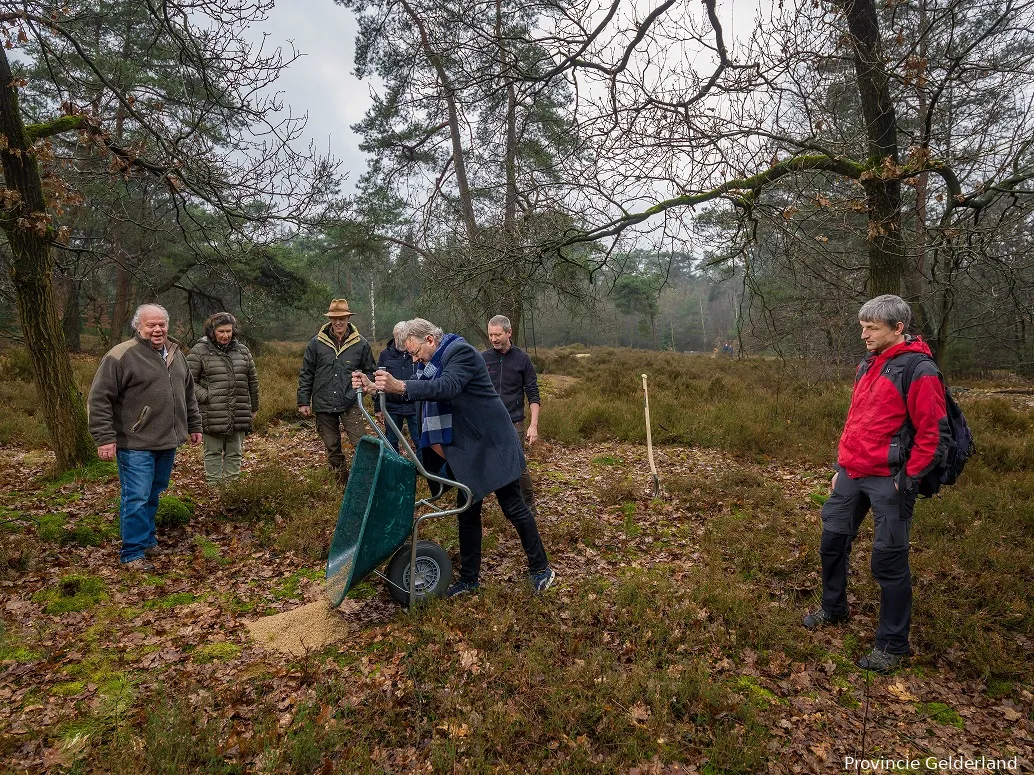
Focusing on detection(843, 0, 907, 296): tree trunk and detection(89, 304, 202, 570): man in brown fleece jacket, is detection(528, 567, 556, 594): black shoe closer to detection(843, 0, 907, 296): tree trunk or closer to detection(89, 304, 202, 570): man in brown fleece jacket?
detection(89, 304, 202, 570): man in brown fleece jacket

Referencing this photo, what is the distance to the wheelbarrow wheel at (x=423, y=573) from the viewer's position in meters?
3.92

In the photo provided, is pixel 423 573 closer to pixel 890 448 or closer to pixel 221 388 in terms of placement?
pixel 890 448

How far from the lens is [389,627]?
3.69 m

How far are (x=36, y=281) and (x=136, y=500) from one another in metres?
2.89

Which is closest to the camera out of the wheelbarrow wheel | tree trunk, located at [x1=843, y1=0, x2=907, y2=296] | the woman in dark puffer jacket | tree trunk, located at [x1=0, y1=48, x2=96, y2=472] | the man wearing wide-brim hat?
the wheelbarrow wheel

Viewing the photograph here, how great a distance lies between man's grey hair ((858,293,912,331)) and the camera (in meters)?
3.20

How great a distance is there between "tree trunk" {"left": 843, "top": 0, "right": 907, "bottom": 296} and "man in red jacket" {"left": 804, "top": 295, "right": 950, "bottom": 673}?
1739 millimetres

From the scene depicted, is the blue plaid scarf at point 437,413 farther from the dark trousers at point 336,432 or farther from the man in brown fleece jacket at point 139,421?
the dark trousers at point 336,432

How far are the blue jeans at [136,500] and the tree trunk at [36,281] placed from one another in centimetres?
199

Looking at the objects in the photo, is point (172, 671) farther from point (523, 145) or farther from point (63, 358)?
point (523, 145)

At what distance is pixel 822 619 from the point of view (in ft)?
12.4

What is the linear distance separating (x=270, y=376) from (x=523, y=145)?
780 cm

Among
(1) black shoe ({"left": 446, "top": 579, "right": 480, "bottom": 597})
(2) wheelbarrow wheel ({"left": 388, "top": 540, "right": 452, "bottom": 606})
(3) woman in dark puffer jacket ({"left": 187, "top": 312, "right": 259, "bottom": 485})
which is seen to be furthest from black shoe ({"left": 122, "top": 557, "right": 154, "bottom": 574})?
(1) black shoe ({"left": 446, "top": 579, "right": 480, "bottom": 597})

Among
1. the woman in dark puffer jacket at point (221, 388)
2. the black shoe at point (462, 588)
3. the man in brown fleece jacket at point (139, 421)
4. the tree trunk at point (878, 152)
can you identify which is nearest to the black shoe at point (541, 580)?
the black shoe at point (462, 588)
